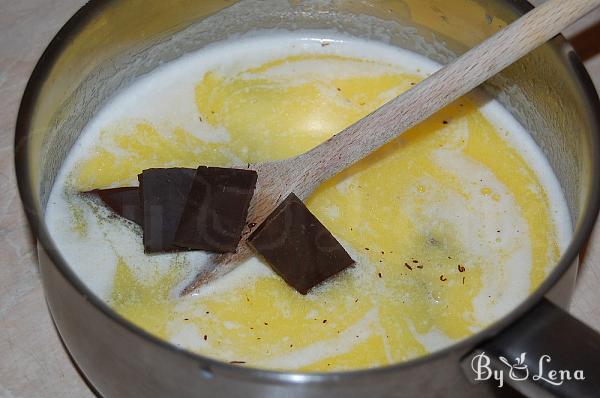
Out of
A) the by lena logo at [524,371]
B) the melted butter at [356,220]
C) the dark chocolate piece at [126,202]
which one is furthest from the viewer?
the dark chocolate piece at [126,202]

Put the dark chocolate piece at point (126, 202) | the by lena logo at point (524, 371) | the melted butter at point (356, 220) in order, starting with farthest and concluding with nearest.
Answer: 1. the dark chocolate piece at point (126, 202)
2. the melted butter at point (356, 220)
3. the by lena logo at point (524, 371)

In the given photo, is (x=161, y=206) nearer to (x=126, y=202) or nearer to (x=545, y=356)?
(x=126, y=202)

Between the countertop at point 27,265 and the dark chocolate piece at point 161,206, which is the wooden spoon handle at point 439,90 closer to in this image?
the dark chocolate piece at point 161,206

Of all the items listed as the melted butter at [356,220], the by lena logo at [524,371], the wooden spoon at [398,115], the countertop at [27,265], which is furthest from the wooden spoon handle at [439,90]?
the by lena logo at [524,371]

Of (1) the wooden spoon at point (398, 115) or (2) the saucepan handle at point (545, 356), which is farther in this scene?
(1) the wooden spoon at point (398, 115)

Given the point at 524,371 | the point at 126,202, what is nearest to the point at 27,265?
the point at 126,202

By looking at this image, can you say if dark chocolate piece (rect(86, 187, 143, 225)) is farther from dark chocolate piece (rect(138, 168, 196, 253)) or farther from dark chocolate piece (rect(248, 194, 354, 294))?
dark chocolate piece (rect(248, 194, 354, 294))
